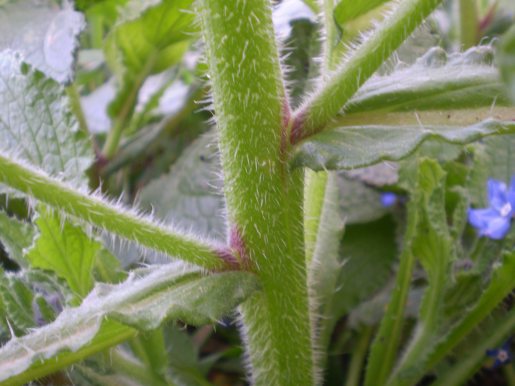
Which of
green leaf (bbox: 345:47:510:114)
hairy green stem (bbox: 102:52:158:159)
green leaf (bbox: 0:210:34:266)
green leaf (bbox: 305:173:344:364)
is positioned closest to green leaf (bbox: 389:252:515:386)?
green leaf (bbox: 305:173:344:364)

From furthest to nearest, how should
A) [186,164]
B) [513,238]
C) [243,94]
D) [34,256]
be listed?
[186,164]
[513,238]
[34,256]
[243,94]

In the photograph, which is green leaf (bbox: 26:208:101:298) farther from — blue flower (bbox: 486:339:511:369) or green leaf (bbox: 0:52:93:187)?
blue flower (bbox: 486:339:511:369)

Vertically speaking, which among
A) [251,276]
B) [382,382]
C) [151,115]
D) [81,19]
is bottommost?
[382,382]

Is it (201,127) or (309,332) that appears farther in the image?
(201,127)

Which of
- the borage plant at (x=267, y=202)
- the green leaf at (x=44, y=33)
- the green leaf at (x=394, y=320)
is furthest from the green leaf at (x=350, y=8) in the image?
the green leaf at (x=44, y=33)

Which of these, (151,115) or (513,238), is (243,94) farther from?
(151,115)

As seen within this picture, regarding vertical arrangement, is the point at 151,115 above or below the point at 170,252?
below

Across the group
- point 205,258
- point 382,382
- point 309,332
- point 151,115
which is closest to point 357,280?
point 382,382

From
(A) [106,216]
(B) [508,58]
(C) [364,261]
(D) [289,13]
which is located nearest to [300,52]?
(D) [289,13]
